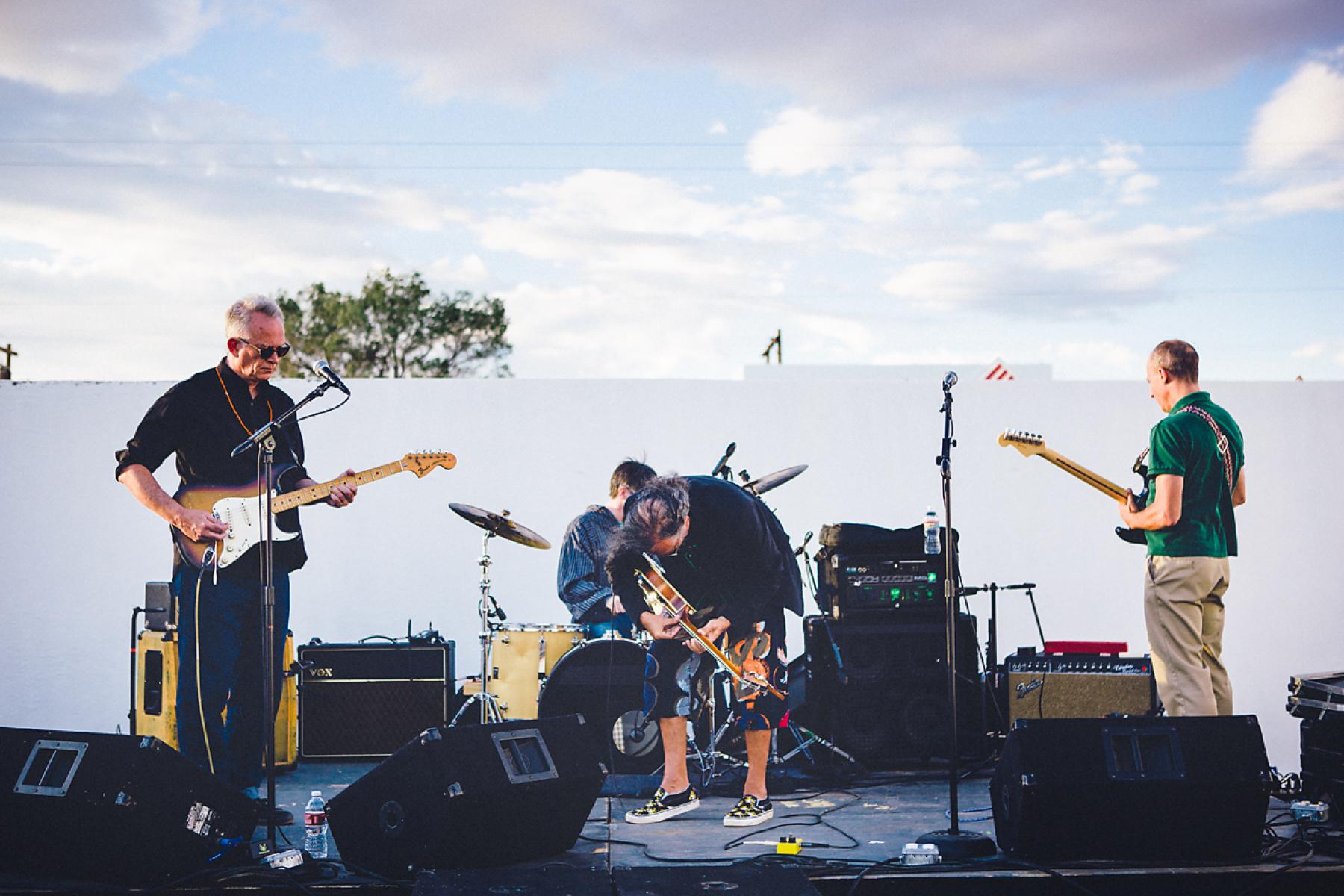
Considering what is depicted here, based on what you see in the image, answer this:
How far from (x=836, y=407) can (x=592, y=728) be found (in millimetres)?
2518

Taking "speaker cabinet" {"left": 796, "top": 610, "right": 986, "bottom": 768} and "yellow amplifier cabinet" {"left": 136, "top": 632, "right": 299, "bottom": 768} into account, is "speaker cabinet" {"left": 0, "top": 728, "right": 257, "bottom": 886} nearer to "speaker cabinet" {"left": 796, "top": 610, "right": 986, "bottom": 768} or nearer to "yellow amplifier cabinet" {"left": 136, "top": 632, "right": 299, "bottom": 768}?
"yellow amplifier cabinet" {"left": 136, "top": 632, "right": 299, "bottom": 768}

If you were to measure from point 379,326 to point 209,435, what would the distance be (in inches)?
912

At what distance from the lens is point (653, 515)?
446cm

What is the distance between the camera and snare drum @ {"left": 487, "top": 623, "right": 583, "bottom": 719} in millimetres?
5668

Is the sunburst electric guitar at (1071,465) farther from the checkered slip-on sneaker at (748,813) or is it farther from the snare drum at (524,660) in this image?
the snare drum at (524,660)

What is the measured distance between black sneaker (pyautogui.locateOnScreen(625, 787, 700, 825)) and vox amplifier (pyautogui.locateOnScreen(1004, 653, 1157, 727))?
6.12 ft

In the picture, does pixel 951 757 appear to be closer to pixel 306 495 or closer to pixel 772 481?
pixel 772 481

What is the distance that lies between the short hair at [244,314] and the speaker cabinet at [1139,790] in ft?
10.3

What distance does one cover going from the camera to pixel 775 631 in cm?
473

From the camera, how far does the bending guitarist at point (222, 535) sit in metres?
4.31

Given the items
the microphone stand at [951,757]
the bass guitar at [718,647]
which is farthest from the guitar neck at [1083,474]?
the bass guitar at [718,647]

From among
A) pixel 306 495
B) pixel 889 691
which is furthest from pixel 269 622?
pixel 889 691

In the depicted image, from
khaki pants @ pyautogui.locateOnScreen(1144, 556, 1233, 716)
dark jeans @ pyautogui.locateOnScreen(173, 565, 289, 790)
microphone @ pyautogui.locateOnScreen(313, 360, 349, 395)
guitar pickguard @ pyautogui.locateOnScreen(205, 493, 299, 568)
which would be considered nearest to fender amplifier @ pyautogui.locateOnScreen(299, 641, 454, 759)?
dark jeans @ pyautogui.locateOnScreen(173, 565, 289, 790)

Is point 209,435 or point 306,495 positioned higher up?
point 209,435
